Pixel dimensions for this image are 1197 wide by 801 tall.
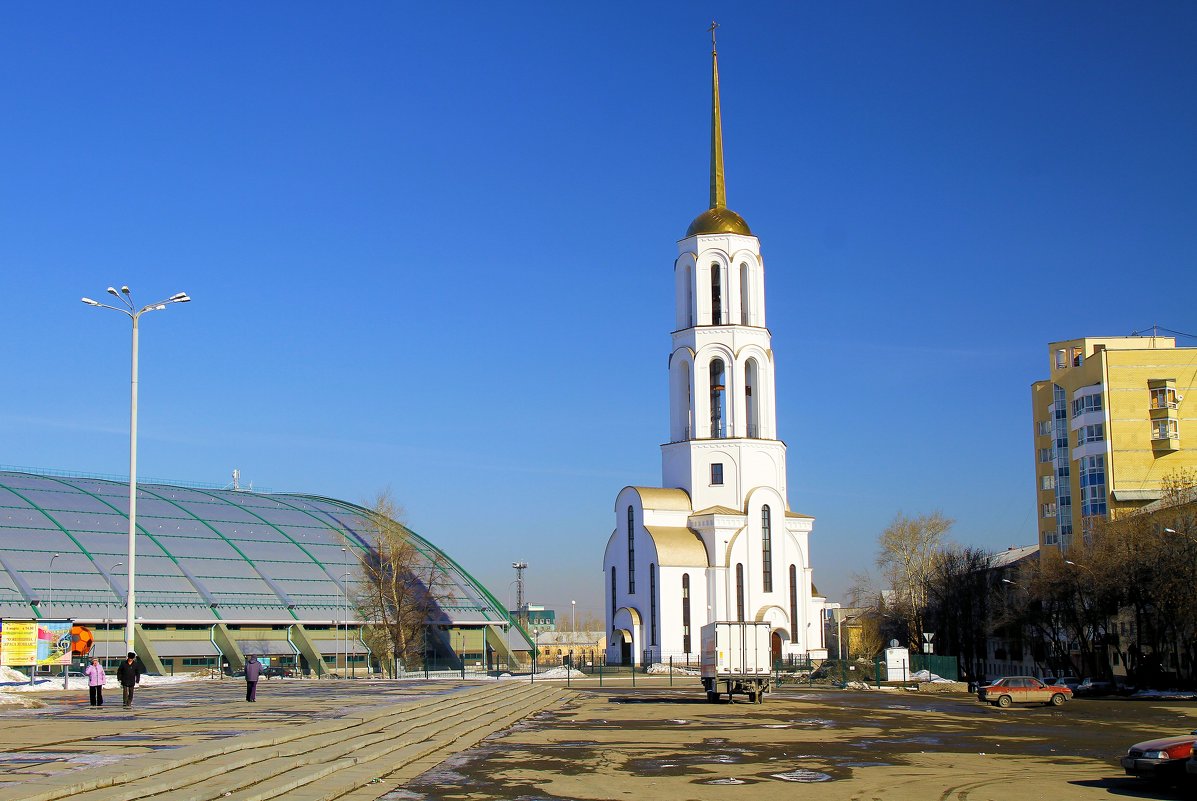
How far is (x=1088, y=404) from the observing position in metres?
89.6

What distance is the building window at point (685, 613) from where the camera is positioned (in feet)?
266

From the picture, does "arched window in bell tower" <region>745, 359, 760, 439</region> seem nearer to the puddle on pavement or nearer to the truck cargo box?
the truck cargo box

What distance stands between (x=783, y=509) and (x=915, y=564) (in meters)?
15.1

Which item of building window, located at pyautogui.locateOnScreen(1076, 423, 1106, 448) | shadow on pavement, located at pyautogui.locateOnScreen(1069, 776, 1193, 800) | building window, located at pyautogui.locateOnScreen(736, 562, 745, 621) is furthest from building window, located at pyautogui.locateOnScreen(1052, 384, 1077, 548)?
shadow on pavement, located at pyautogui.locateOnScreen(1069, 776, 1193, 800)

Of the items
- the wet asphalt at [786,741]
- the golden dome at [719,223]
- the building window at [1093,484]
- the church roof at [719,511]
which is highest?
the golden dome at [719,223]

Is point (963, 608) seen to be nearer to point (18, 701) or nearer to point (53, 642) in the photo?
point (53, 642)

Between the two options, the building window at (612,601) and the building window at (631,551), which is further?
the building window at (612,601)

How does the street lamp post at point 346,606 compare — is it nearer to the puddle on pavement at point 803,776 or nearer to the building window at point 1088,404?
the building window at point 1088,404

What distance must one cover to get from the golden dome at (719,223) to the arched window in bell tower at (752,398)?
925cm

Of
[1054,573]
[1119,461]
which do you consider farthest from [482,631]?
[1119,461]

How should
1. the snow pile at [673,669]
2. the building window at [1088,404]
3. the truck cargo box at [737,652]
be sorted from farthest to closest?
the building window at [1088,404] → the snow pile at [673,669] → the truck cargo box at [737,652]

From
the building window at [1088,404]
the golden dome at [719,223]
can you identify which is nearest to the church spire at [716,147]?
the golden dome at [719,223]

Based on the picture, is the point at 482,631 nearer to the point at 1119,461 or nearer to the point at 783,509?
the point at 783,509

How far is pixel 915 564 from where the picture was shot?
9456 centimetres
